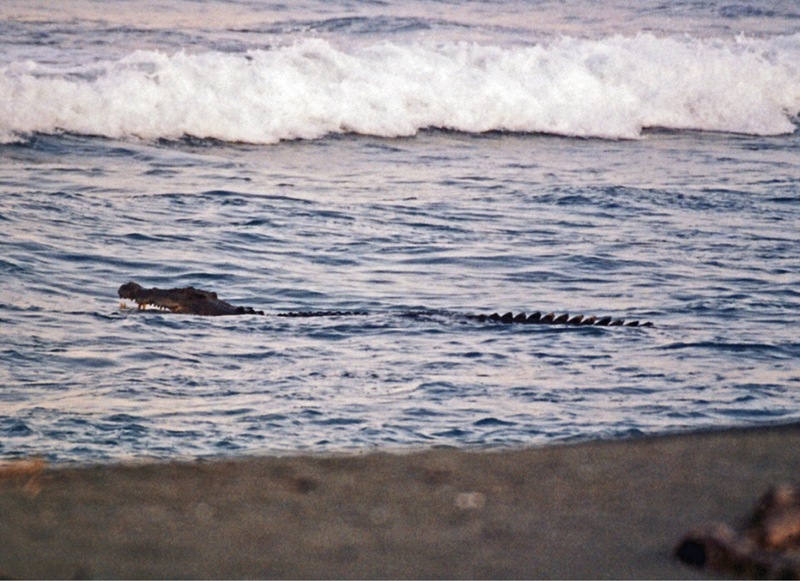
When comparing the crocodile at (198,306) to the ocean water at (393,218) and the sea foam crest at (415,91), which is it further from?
the sea foam crest at (415,91)

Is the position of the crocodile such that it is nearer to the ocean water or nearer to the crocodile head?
the crocodile head

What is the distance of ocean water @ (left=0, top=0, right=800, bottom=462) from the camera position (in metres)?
3.81

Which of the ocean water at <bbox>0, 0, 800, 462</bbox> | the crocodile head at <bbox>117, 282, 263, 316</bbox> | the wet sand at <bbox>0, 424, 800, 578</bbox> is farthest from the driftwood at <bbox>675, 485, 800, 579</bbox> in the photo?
the crocodile head at <bbox>117, 282, 263, 316</bbox>

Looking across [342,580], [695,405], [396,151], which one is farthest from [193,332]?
[396,151]

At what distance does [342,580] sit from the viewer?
1982 mm

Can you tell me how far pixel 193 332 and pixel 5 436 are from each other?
1650 mm

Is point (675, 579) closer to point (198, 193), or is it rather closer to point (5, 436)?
point (5, 436)

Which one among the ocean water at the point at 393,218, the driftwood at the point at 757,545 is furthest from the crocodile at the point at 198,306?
the driftwood at the point at 757,545

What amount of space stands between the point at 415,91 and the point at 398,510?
39.4 feet

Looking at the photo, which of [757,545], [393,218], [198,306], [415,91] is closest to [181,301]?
[198,306]

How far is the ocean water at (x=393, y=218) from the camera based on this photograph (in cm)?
381

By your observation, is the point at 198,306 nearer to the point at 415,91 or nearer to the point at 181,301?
the point at 181,301

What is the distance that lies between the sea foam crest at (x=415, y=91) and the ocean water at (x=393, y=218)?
1.7 inches

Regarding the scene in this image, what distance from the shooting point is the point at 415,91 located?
45.8ft
